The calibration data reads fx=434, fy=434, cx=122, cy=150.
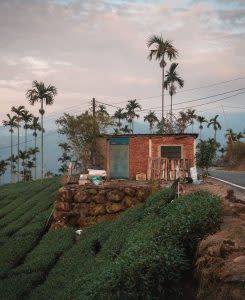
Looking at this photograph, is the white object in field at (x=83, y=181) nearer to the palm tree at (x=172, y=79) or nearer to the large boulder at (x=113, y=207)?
the large boulder at (x=113, y=207)

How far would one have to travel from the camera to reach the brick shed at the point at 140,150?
34.3m

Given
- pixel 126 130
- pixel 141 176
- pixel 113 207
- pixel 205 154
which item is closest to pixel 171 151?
pixel 141 176

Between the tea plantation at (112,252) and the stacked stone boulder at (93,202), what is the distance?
116 centimetres

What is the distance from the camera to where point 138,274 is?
37.6 feet

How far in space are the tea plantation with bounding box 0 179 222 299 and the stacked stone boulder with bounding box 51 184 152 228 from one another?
1.16 metres

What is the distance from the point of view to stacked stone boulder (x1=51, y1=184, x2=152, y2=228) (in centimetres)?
2656

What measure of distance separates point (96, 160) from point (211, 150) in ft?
50.7

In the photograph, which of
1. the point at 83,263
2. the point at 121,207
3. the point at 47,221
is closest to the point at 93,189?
the point at 121,207

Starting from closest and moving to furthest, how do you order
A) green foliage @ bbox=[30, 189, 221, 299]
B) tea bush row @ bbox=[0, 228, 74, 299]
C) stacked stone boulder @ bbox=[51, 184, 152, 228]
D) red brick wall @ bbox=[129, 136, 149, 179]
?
green foliage @ bbox=[30, 189, 221, 299], tea bush row @ bbox=[0, 228, 74, 299], stacked stone boulder @ bbox=[51, 184, 152, 228], red brick wall @ bbox=[129, 136, 149, 179]

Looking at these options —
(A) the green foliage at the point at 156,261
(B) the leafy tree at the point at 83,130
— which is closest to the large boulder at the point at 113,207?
(A) the green foliage at the point at 156,261

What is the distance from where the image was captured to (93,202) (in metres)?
27.4

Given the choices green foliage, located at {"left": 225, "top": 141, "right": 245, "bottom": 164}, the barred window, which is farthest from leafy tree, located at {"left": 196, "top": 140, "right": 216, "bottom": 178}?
green foliage, located at {"left": 225, "top": 141, "right": 245, "bottom": 164}

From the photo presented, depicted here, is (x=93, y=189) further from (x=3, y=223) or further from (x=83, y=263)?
(x=3, y=223)

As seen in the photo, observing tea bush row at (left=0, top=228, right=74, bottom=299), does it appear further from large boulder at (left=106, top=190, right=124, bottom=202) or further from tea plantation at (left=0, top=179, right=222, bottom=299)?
large boulder at (left=106, top=190, right=124, bottom=202)
